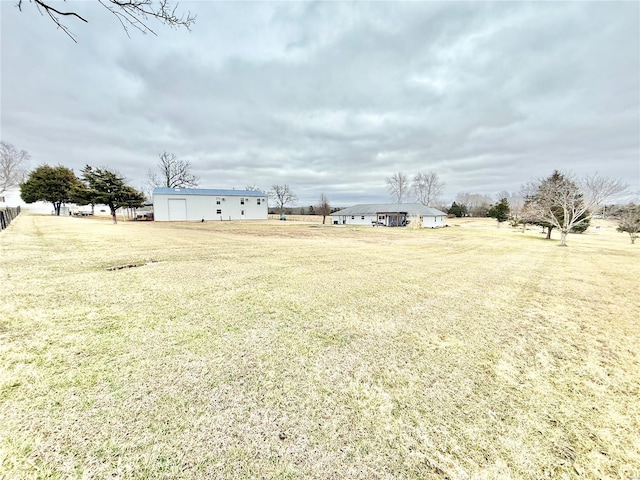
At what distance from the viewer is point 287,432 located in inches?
79.5

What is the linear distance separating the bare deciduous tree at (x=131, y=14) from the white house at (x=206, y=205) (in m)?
39.8

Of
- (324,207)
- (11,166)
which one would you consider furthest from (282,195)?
(11,166)

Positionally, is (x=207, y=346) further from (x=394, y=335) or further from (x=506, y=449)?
(x=506, y=449)

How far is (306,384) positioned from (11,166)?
252ft

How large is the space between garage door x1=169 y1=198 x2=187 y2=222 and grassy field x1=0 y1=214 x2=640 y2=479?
36328 millimetres

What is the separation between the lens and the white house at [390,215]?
41156 mm

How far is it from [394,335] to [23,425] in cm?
379

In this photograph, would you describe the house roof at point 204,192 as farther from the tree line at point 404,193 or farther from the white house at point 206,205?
the tree line at point 404,193

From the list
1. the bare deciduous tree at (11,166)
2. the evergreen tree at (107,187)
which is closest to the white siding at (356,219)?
the evergreen tree at (107,187)

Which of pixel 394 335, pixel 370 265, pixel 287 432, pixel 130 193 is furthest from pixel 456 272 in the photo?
pixel 130 193

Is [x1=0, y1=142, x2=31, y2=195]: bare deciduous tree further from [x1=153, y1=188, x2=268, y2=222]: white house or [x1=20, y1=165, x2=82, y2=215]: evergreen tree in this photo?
[x1=153, y1=188, x2=268, y2=222]: white house

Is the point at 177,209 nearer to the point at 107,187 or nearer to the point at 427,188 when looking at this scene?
the point at 107,187

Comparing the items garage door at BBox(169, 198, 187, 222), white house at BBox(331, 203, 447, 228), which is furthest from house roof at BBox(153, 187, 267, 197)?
white house at BBox(331, 203, 447, 228)

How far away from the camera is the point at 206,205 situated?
40688 millimetres
